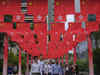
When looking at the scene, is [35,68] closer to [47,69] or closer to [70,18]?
[47,69]

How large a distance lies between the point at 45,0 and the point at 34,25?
1.79 meters

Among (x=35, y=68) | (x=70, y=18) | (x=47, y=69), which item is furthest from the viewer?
(x=47, y=69)

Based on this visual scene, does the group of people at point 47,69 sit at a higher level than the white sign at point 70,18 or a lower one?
lower

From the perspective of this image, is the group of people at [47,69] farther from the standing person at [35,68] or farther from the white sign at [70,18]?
the white sign at [70,18]

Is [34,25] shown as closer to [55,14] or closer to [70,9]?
[55,14]

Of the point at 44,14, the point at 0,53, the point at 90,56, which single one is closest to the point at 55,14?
the point at 44,14

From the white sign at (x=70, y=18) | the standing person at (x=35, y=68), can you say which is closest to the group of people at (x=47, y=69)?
the standing person at (x=35, y=68)

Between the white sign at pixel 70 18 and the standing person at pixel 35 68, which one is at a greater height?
the white sign at pixel 70 18

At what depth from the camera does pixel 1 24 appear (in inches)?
332

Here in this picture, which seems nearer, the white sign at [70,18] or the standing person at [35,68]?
the white sign at [70,18]

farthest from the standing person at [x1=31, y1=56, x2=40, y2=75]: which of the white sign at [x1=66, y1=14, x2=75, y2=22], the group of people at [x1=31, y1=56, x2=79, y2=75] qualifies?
the white sign at [x1=66, y1=14, x2=75, y2=22]

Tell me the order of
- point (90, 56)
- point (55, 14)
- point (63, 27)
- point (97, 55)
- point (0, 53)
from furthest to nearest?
point (0, 53) → point (97, 55) → point (90, 56) → point (55, 14) → point (63, 27)

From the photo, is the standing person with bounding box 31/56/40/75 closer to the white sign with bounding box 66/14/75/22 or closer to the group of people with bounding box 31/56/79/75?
the group of people with bounding box 31/56/79/75

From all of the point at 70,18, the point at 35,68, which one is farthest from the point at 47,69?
the point at 70,18
